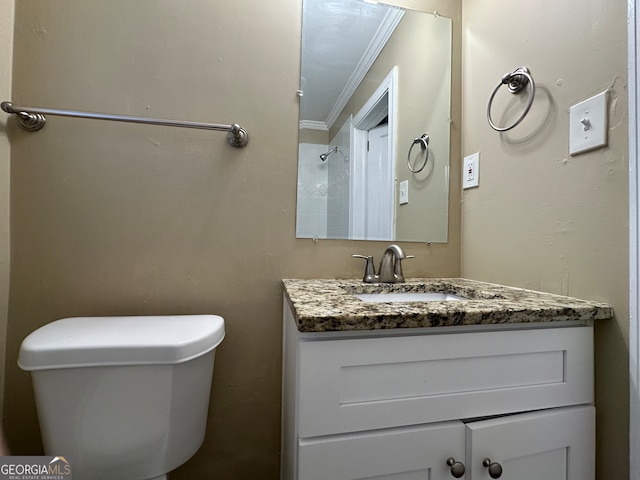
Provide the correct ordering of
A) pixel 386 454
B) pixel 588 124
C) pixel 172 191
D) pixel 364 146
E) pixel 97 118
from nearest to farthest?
pixel 386 454 → pixel 588 124 → pixel 97 118 → pixel 172 191 → pixel 364 146

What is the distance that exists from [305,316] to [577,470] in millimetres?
709

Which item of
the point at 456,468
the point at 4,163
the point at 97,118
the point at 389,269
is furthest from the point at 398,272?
the point at 4,163

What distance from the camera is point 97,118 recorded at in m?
0.81

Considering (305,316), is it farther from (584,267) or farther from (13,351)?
(13,351)

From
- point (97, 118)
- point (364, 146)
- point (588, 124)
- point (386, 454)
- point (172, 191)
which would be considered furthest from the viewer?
point (364, 146)

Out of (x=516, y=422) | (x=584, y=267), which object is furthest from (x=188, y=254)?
(x=584, y=267)

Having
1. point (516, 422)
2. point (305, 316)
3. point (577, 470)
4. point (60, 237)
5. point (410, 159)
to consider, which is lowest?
point (577, 470)

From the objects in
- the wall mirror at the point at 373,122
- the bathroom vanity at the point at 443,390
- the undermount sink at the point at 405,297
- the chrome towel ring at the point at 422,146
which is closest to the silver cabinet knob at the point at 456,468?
the bathroom vanity at the point at 443,390

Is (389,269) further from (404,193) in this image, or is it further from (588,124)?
(588,124)

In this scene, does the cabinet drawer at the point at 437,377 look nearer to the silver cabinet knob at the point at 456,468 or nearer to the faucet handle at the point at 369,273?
the silver cabinet knob at the point at 456,468

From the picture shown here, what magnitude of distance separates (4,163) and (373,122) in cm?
115

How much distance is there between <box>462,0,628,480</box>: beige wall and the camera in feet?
2.06

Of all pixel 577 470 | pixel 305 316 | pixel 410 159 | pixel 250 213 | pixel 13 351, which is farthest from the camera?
pixel 410 159

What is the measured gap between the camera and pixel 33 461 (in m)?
0.60
